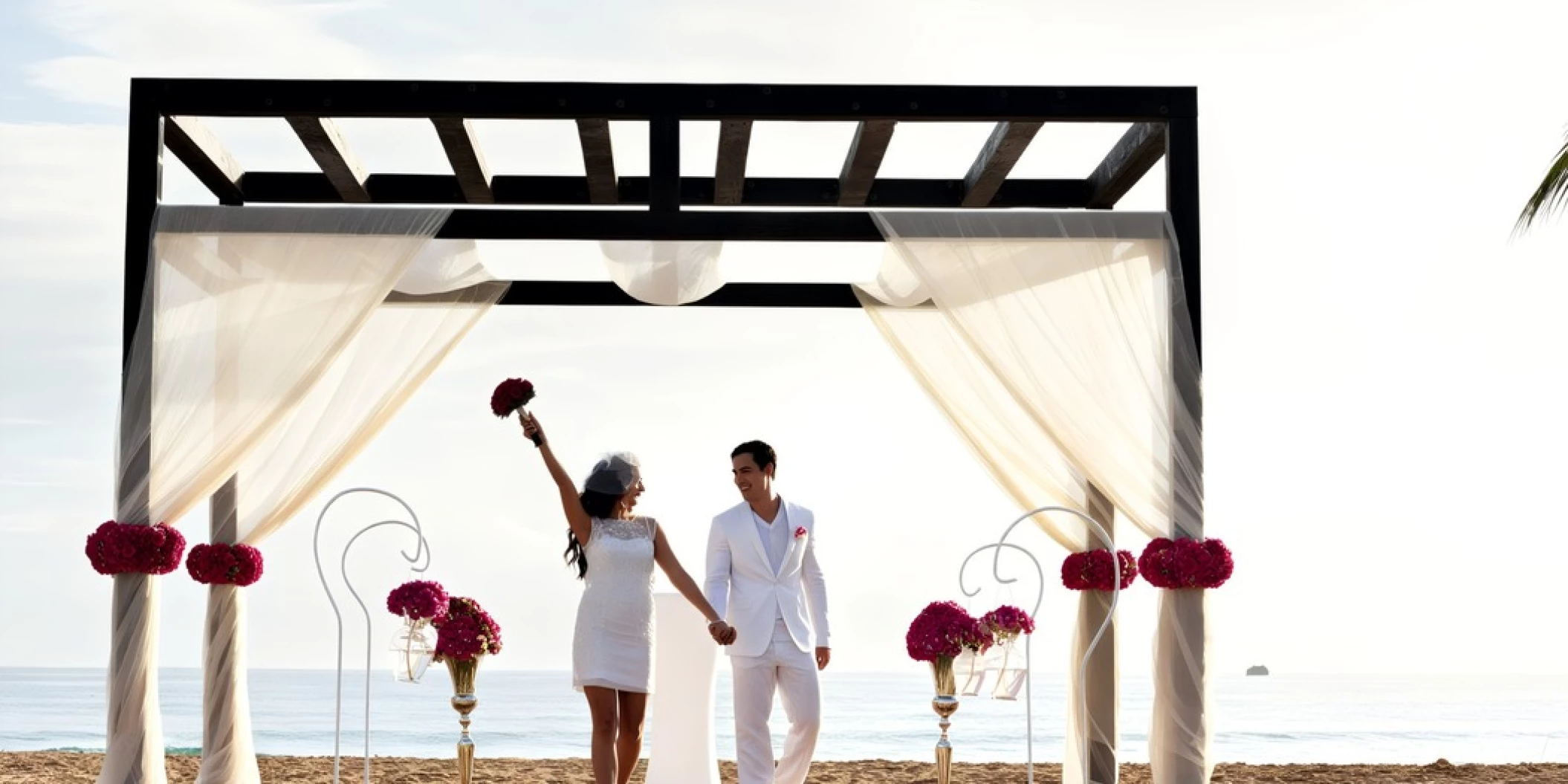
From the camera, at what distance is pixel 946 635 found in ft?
20.7

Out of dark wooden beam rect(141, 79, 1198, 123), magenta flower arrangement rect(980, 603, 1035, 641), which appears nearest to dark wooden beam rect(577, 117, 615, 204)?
dark wooden beam rect(141, 79, 1198, 123)

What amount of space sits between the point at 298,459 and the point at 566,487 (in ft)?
5.14

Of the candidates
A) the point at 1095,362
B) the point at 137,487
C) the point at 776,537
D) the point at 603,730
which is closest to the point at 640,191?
the point at 1095,362

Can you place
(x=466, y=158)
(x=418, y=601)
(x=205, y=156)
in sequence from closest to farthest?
(x=418, y=601) → (x=205, y=156) → (x=466, y=158)

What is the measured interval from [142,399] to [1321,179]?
52.5 ft

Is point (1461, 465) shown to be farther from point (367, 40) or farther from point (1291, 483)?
point (367, 40)

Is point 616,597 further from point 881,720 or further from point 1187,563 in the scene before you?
point 881,720

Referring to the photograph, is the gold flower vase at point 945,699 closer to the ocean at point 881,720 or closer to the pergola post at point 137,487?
the pergola post at point 137,487

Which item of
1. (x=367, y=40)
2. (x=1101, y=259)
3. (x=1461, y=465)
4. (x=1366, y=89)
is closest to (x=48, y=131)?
(x=367, y=40)

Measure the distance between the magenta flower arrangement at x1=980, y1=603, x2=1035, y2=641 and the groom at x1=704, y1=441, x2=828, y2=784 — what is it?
0.63 m

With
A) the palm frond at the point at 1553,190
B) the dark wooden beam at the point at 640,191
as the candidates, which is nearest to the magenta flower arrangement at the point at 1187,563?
the dark wooden beam at the point at 640,191

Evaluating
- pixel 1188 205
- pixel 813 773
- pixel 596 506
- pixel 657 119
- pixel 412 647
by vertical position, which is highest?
pixel 657 119

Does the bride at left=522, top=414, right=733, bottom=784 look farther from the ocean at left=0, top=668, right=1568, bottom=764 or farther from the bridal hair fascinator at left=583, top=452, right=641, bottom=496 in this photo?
the ocean at left=0, top=668, right=1568, bottom=764

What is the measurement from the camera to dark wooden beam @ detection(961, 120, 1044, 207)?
23.4 feet
